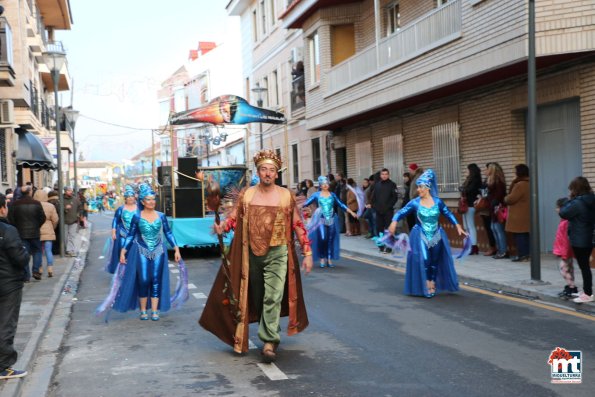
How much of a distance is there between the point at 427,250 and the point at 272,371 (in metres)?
4.81

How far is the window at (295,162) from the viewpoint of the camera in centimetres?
3225

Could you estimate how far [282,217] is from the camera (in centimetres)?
741

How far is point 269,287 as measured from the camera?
7266mm

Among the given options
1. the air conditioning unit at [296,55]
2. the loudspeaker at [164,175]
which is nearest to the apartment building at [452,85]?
the air conditioning unit at [296,55]

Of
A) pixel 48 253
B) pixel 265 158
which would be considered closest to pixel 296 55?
pixel 48 253

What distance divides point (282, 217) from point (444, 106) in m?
12.6

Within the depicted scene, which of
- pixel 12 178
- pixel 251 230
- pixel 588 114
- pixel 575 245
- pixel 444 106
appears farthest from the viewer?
pixel 12 178

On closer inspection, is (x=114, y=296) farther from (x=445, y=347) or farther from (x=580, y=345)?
(x=580, y=345)

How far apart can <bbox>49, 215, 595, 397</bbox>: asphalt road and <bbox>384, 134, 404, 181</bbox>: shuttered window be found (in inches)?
444

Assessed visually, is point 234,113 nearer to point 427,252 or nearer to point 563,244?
point 427,252

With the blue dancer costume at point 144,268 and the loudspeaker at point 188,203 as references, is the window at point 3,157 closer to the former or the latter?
the loudspeaker at point 188,203

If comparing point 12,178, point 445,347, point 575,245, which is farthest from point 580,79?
point 12,178

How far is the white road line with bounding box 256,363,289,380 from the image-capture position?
6523mm

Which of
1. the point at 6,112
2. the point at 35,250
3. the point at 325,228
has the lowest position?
the point at 35,250
